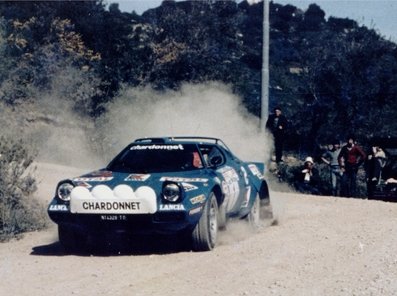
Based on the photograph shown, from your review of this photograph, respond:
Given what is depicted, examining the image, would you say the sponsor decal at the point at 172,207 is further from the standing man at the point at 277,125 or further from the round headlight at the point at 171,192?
the standing man at the point at 277,125

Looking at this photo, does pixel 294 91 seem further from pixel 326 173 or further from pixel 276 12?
pixel 276 12

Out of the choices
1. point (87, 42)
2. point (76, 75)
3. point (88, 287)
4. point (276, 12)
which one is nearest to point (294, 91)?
point (76, 75)

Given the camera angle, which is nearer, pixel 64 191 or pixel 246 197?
pixel 64 191

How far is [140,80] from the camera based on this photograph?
25.8 m

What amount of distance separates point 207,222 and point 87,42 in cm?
3584

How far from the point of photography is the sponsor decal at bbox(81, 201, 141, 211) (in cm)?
778

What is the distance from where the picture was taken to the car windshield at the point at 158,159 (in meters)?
8.90

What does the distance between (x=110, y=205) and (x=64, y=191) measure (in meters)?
0.68

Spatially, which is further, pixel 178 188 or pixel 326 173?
pixel 326 173

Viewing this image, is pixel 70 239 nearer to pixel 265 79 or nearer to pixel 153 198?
pixel 153 198

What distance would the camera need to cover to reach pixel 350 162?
16.3 m

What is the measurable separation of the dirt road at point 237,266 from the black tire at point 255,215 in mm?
223

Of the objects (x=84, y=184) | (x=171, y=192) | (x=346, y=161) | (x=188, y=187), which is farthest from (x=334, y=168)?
(x=84, y=184)

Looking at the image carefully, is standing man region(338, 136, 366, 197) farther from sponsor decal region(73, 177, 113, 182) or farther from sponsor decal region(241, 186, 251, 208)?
sponsor decal region(73, 177, 113, 182)
